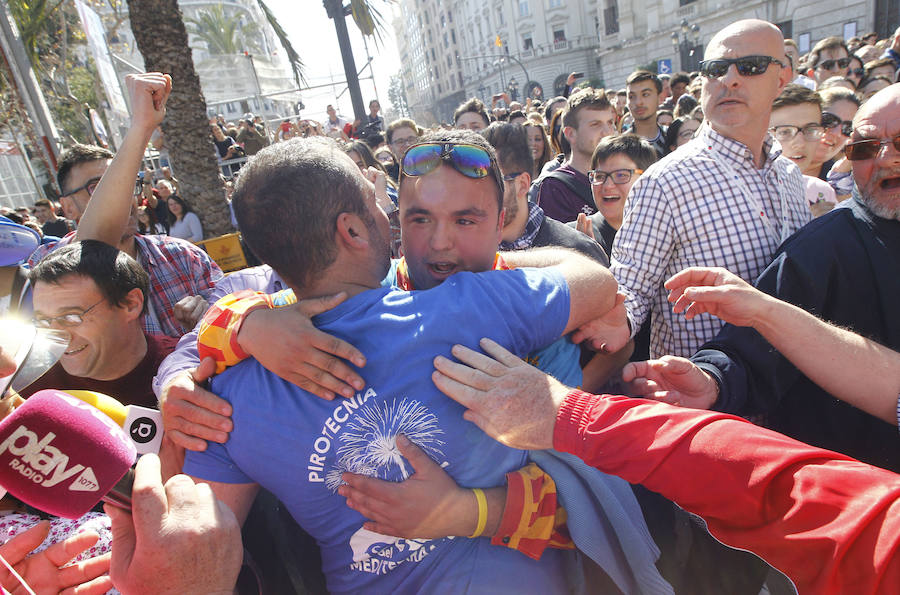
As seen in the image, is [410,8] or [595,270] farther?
[410,8]

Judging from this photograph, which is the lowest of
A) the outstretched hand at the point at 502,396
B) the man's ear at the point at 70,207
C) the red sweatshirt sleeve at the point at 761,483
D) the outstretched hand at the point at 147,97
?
the red sweatshirt sleeve at the point at 761,483

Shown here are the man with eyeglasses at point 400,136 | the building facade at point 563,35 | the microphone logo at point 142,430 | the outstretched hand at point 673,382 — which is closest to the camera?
the microphone logo at point 142,430

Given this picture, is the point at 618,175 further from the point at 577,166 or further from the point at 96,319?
the point at 96,319

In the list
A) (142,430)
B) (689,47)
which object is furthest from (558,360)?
(689,47)

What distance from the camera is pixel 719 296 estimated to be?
166 centimetres

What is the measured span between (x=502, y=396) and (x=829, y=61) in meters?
10.6

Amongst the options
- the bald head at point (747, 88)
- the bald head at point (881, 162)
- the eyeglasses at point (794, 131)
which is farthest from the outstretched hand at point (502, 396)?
the eyeglasses at point (794, 131)

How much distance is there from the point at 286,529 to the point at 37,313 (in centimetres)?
148

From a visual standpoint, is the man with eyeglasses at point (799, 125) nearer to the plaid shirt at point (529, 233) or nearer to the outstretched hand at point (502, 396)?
the plaid shirt at point (529, 233)

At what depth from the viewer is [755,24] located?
2.53 m

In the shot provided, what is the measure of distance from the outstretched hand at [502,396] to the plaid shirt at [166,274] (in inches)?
103

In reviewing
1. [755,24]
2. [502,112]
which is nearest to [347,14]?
[502,112]

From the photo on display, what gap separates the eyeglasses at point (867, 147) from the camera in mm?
1907

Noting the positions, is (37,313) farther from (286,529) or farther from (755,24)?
(755,24)
